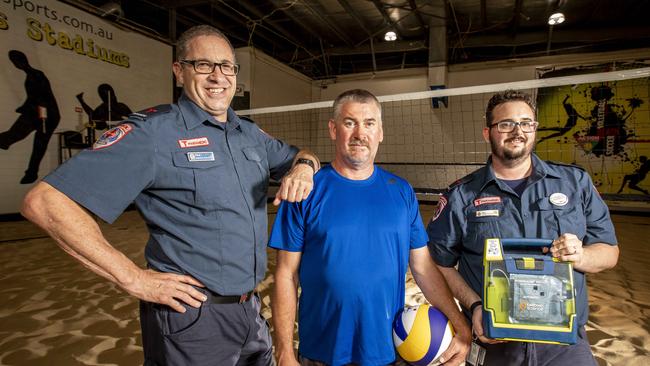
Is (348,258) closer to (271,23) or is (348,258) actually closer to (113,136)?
(113,136)

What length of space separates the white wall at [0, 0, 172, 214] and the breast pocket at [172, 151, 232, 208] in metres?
7.76

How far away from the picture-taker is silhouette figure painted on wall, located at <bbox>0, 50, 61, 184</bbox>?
7168mm

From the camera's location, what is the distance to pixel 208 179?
5.39 feet

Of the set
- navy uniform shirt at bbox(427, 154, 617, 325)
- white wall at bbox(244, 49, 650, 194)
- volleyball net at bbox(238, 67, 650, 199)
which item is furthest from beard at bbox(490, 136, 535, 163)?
white wall at bbox(244, 49, 650, 194)

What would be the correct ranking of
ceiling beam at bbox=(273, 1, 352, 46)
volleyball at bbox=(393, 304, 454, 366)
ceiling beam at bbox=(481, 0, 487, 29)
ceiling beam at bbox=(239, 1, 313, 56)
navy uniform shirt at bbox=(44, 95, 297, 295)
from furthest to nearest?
ceiling beam at bbox=(273, 1, 352, 46) < ceiling beam at bbox=(239, 1, 313, 56) < ceiling beam at bbox=(481, 0, 487, 29) < volleyball at bbox=(393, 304, 454, 366) < navy uniform shirt at bbox=(44, 95, 297, 295)

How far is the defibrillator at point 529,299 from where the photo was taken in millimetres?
1465

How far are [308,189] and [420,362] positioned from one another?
867 mm

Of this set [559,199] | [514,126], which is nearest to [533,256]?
[559,199]

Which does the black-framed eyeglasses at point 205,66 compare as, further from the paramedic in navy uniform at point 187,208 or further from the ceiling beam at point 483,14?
the ceiling beam at point 483,14

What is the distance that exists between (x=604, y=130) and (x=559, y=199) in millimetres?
10117

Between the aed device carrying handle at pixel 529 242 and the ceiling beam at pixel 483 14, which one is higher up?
the ceiling beam at pixel 483 14

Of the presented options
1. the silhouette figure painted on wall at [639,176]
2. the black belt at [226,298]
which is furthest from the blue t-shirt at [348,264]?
the silhouette figure painted on wall at [639,176]

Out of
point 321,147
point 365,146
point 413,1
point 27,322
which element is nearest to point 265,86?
point 321,147

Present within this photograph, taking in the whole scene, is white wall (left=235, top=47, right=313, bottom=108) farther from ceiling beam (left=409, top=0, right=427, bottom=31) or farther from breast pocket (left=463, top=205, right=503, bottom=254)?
breast pocket (left=463, top=205, right=503, bottom=254)
